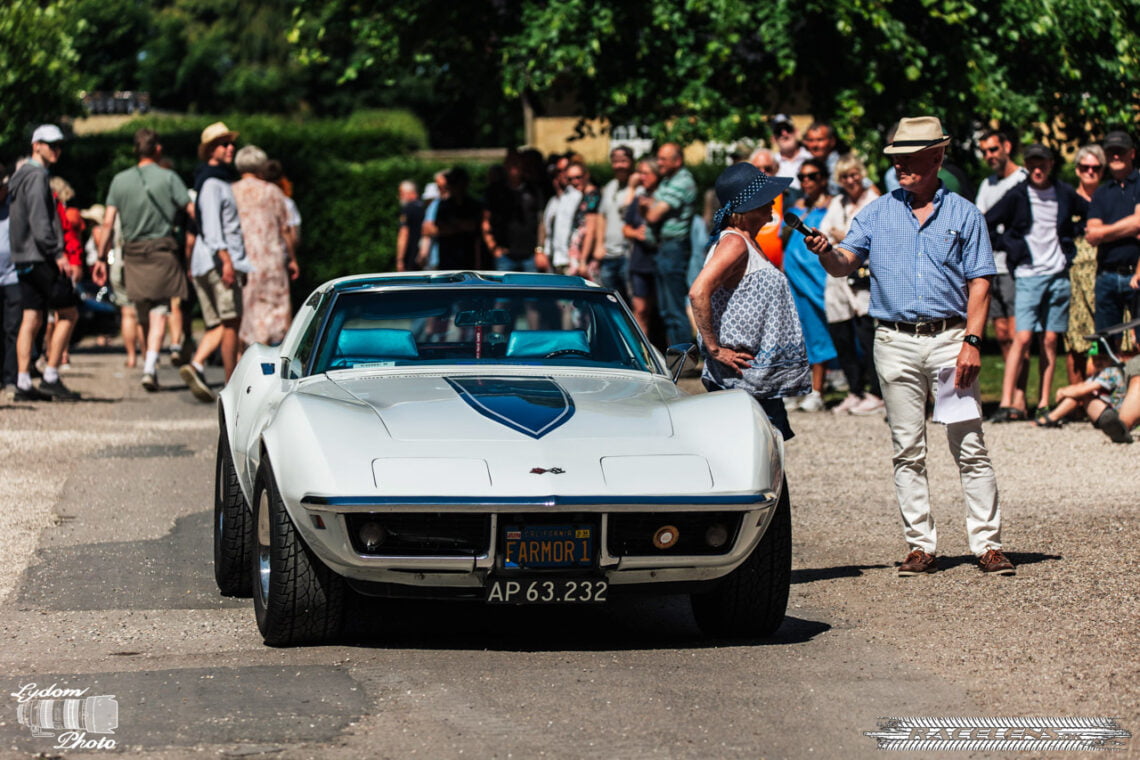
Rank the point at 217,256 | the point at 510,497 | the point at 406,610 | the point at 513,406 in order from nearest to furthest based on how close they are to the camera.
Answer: the point at 510,497 → the point at 513,406 → the point at 406,610 → the point at 217,256

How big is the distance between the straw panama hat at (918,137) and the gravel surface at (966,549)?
1.82m

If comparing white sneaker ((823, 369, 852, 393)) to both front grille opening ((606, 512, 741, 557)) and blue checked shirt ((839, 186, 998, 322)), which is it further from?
front grille opening ((606, 512, 741, 557))

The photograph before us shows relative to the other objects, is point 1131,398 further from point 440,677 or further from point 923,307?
point 440,677

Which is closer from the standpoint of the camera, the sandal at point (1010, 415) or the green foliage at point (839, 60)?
the sandal at point (1010, 415)

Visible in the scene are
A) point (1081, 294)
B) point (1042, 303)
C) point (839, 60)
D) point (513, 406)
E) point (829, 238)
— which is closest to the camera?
point (513, 406)

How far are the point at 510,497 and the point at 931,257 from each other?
104 inches

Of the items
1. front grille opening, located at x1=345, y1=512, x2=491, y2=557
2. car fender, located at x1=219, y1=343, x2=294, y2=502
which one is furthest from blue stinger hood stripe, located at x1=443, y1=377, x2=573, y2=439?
car fender, located at x1=219, y1=343, x2=294, y2=502

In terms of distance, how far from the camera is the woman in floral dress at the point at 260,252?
1400 centimetres

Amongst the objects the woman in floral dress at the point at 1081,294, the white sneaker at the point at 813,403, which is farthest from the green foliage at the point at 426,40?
the woman in floral dress at the point at 1081,294

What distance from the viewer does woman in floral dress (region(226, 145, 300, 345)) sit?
1400cm

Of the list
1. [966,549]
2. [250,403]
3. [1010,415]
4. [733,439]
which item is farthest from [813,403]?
[733,439]

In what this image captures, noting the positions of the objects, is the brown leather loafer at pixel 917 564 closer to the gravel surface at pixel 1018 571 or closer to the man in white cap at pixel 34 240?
the gravel surface at pixel 1018 571

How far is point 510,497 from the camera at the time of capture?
219 inches

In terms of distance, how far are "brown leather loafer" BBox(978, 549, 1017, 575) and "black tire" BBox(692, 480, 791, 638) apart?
59.5 inches
